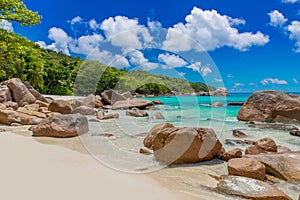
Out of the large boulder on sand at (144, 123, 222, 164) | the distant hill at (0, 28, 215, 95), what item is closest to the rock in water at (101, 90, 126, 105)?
the distant hill at (0, 28, 215, 95)

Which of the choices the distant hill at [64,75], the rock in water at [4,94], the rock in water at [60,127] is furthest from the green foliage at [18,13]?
the rock in water at [60,127]

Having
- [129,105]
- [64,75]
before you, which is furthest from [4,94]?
[64,75]

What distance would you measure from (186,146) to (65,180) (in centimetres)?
216

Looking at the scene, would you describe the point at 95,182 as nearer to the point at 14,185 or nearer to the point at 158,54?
the point at 14,185

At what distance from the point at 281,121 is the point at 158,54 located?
29.6ft

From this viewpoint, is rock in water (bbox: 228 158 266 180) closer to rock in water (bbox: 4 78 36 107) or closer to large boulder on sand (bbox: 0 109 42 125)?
large boulder on sand (bbox: 0 109 42 125)

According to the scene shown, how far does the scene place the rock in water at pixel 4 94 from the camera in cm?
1021

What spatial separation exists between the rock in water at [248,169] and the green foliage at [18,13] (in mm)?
9263

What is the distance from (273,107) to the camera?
1221 centimetres

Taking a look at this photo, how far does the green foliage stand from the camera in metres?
8.96

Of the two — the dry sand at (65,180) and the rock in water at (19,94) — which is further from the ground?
the rock in water at (19,94)

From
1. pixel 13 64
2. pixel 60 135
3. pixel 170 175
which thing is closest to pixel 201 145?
pixel 170 175

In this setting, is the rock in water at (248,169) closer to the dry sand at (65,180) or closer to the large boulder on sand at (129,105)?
the dry sand at (65,180)

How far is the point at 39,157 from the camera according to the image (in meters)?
3.75
